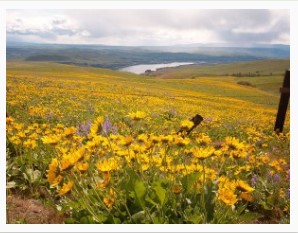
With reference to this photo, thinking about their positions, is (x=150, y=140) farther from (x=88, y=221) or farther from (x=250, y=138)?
(x=250, y=138)

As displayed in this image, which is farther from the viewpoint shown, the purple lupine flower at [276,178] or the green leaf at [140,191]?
the purple lupine flower at [276,178]

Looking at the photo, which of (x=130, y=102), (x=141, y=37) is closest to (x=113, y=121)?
(x=130, y=102)

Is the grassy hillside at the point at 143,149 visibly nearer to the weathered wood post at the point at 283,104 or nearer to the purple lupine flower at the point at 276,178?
the purple lupine flower at the point at 276,178

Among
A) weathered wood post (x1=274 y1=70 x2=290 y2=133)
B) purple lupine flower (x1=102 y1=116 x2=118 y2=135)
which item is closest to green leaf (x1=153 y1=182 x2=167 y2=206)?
purple lupine flower (x1=102 y1=116 x2=118 y2=135)

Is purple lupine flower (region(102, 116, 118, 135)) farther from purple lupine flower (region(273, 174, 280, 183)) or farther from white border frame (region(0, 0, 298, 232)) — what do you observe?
purple lupine flower (region(273, 174, 280, 183))

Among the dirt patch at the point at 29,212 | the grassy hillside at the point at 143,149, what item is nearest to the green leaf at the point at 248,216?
the grassy hillside at the point at 143,149
